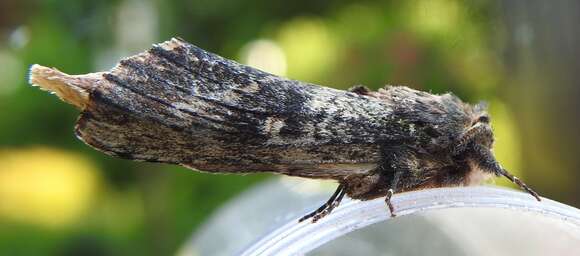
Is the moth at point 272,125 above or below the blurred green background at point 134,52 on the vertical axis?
below

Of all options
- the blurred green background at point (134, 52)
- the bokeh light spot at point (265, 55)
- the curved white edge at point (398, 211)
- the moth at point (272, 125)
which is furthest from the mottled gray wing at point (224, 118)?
the bokeh light spot at point (265, 55)

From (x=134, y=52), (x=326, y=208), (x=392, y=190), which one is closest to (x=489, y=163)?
(x=392, y=190)

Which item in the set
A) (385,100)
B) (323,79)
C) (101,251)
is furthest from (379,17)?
(385,100)

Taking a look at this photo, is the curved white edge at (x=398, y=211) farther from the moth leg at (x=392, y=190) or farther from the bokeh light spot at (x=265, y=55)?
the bokeh light spot at (x=265, y=55)

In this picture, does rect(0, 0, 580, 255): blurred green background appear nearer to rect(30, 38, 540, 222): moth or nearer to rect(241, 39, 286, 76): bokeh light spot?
rect(241, 39, 286, 76): bokeh light spot

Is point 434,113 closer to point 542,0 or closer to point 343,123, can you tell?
point 343,123

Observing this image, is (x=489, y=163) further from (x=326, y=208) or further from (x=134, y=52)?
(x=134, y=52)
